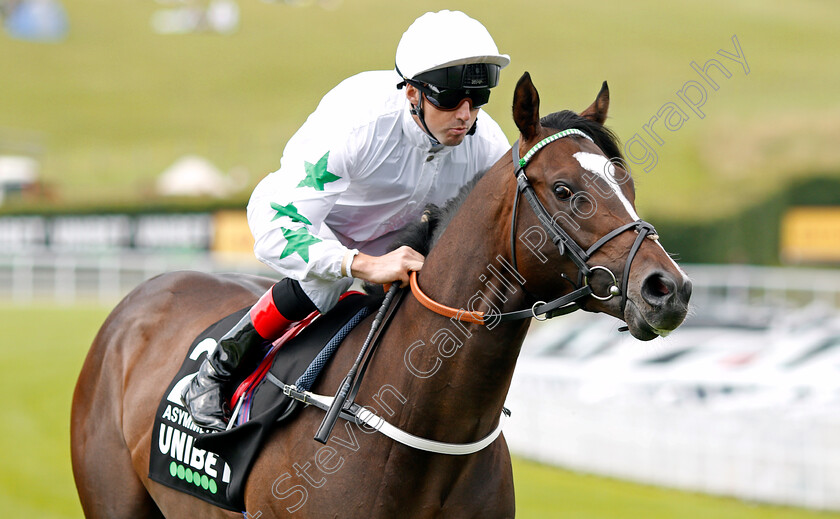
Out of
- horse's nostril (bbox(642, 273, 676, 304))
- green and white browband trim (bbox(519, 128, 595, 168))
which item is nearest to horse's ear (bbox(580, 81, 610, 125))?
green and white browband trim (bbox(519, 128, 595, 168))

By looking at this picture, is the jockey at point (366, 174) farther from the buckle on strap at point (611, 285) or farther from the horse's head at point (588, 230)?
the buckle on strap at point (611, 285)

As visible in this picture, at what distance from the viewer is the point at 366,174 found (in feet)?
10.2

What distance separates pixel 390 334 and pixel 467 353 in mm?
333

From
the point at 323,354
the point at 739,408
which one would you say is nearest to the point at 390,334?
the point at 323,354

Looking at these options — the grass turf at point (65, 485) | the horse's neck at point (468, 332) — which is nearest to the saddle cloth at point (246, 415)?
the horse's neck at point (468, 332)

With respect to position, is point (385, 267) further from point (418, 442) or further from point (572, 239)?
point (572, 239)

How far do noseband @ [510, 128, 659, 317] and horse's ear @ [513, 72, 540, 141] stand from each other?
5 cm

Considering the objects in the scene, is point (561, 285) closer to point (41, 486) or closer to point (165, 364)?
point (165, 364)

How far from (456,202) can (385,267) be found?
0.30 m

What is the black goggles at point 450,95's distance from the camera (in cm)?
288

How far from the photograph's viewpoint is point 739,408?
8.55 metres

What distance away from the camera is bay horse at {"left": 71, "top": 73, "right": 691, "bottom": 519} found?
246 cm

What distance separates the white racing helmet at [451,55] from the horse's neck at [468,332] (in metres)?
0.34

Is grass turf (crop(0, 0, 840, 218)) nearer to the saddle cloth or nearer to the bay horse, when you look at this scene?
the saddle cloth
